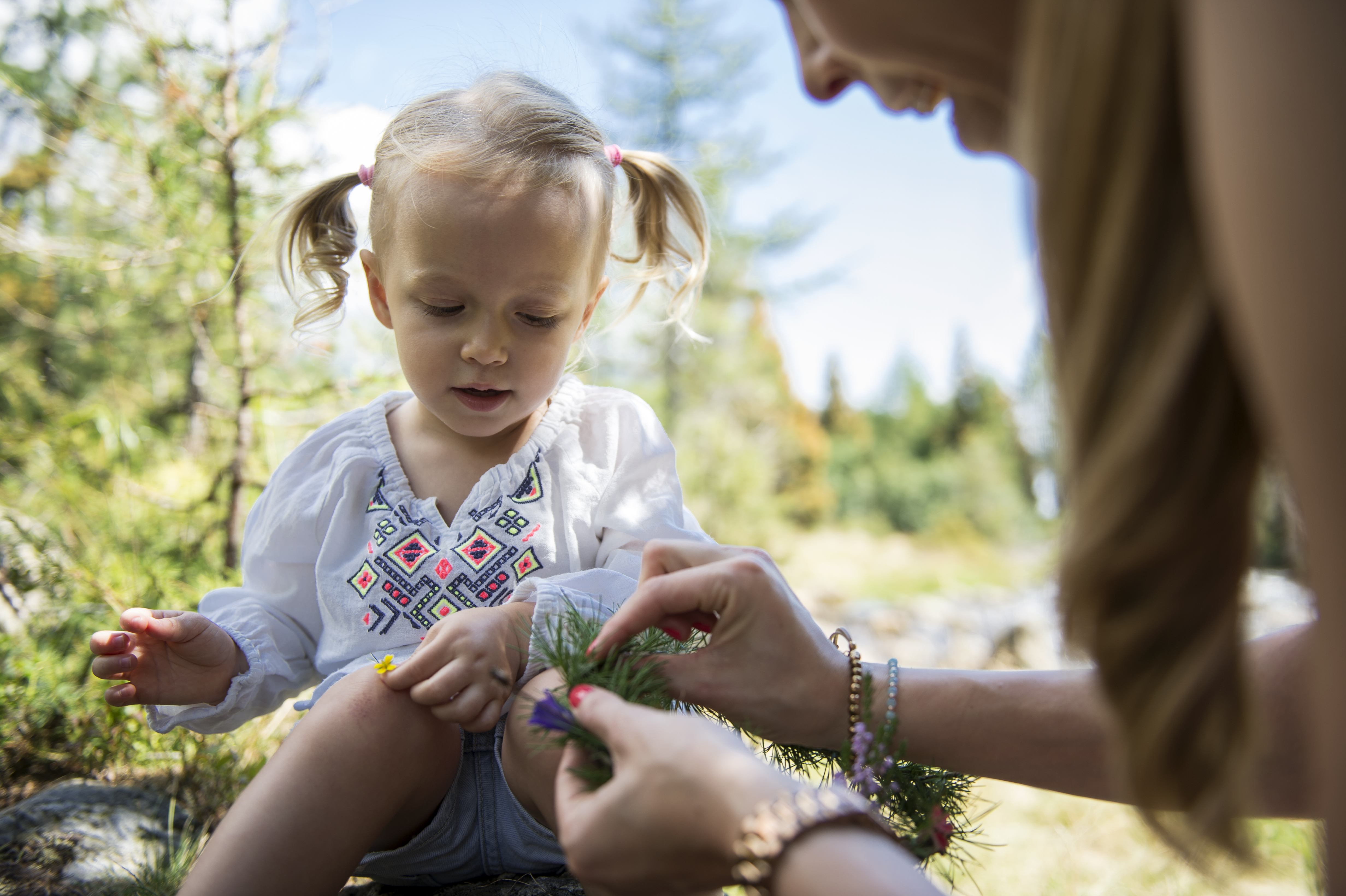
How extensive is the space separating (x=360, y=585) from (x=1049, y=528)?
42.9 feet

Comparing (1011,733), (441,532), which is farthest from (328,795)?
(1011,733)

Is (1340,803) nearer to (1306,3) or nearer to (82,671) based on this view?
(1306,3)

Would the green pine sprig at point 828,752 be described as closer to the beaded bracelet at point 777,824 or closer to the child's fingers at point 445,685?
the child's fingers at point 445,685

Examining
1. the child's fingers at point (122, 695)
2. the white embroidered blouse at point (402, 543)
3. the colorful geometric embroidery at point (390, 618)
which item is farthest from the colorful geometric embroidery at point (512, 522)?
the child's fingers at point (122, 695)

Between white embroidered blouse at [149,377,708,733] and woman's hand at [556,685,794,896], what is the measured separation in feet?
2.02

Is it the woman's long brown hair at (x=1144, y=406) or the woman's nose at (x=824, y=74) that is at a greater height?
the woman's nose at (x=824, y=74)

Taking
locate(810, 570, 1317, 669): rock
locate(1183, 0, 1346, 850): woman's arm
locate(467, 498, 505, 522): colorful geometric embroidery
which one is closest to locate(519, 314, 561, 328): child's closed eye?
locate(467, 498, 505, 522): colorful geometric embroidery

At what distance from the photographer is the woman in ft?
1.84

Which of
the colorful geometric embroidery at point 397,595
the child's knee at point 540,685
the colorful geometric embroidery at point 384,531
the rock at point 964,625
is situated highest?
the colorful geometric embroidery at point 384,531

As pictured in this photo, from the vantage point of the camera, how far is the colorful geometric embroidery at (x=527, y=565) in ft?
5.34

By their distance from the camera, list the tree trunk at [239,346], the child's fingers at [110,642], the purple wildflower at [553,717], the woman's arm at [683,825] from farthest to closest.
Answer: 1. the tree trunk at [239,346]
2. the child's fingers at [110,642]
3. the purple wildflower at [553,717]
4. the woman's arm at [683,825]

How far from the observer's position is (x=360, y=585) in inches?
65.1

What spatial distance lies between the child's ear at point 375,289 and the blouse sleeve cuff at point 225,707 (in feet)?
2.30

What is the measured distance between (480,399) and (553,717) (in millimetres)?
829
